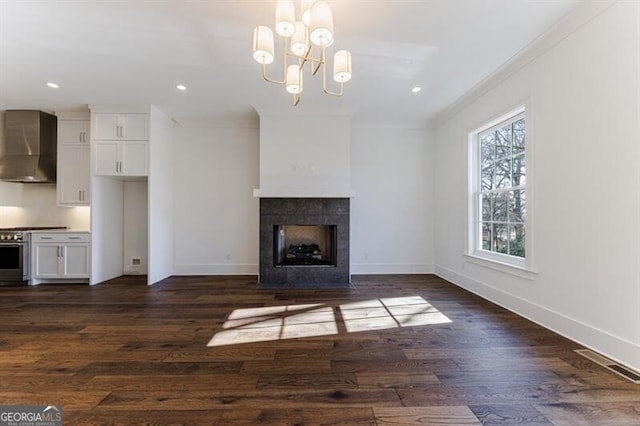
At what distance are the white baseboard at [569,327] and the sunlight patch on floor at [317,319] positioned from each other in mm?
832

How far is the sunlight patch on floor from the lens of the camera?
8.91ft

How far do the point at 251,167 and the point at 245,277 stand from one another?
77.2 inches

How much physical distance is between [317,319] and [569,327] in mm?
2258

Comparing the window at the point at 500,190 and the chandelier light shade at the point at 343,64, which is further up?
the chandelier light shade at the point at 343,64

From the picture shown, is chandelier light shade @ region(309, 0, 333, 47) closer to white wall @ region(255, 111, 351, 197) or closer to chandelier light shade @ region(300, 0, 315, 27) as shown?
chandelier light shade @ region(300, 0, 315, 27)

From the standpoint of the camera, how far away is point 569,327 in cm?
260

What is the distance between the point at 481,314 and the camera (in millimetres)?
3252

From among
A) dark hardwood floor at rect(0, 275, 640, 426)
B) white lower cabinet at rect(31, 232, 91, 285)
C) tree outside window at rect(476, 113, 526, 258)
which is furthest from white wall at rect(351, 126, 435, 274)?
white lower cabinet at rect(31, 232, 91, 285)

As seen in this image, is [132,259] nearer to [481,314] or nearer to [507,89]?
[481,314]

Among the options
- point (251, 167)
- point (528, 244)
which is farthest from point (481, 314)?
point (251, 167)

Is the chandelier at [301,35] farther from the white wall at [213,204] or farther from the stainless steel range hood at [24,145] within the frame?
the stainless steel range hood at [24,145]

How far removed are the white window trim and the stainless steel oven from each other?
667cm

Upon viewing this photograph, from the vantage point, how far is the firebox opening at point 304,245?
5.01 metres

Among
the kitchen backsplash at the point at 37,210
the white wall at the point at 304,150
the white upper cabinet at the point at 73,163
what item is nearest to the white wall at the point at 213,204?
Result: the white wall at the point at 304,150
